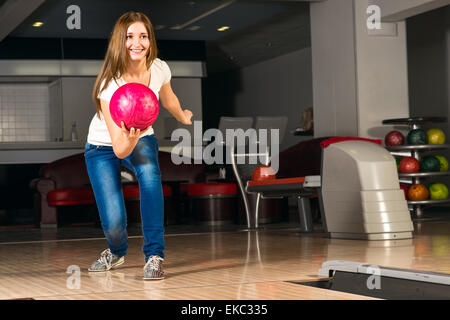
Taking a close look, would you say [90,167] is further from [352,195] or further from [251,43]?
[251,43]

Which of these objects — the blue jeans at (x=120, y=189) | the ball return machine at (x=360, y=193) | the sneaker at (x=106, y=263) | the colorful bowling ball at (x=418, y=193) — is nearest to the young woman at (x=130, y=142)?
the blue jeans at (x=120, y=189)

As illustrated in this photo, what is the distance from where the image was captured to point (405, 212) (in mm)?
5355

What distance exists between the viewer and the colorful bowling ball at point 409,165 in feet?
26.3

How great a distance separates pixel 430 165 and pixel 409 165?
11.4 inches

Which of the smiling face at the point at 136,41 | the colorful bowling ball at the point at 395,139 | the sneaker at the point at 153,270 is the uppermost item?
the smiling face at the point at 136,41

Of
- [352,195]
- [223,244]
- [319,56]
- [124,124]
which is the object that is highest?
[319,56]

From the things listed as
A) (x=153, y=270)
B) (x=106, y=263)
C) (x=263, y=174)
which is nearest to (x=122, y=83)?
(x=153, y=270)

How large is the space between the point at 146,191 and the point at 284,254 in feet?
4.74

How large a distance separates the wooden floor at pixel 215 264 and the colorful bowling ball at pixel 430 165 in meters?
1.79

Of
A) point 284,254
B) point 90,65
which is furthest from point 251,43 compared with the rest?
point 284,254

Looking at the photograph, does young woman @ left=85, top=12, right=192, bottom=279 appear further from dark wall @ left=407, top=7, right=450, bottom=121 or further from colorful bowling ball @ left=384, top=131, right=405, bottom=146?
dark wall @ left=407, top=7, right=450, bottom=121

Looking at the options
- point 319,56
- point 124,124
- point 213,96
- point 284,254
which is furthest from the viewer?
A: point 213,96

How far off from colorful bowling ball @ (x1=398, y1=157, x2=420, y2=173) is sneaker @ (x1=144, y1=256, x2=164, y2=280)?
5.25 metres

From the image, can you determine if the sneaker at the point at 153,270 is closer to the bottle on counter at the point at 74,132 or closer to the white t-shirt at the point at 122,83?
the white t-shirt at the point at 122,83
